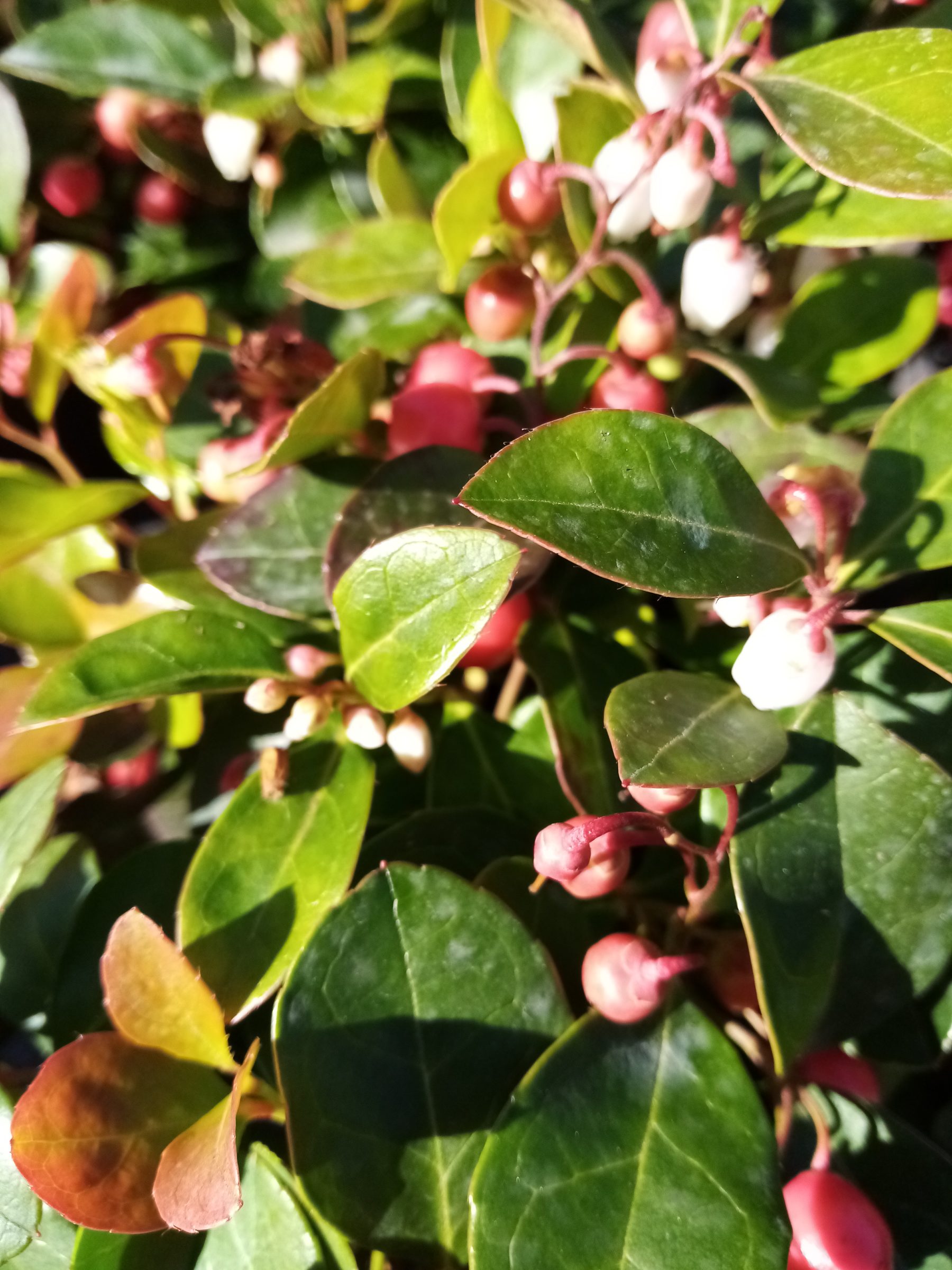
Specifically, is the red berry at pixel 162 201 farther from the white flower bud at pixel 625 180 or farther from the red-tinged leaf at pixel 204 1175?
the red-tinged leaf at pixel 204 1175

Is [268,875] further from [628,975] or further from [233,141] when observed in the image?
[233,141]

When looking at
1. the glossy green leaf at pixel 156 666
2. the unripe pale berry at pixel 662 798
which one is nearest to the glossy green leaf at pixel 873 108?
the unripe pale berry at pixel 662 798

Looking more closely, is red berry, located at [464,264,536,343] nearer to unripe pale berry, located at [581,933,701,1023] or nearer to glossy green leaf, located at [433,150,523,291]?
glossy green leaf, located at [433,150,523,291]

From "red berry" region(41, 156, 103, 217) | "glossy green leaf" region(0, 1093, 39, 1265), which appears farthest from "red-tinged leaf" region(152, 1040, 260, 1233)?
"red berry" region(41, 156, 103, 217)

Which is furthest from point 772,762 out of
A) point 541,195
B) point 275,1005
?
point 541,195

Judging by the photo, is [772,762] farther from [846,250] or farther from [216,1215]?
[846,250]

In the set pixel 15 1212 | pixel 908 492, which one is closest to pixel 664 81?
pixel 908 492

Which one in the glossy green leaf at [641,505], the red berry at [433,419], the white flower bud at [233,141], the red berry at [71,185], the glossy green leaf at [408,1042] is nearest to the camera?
the glossy green leaf at [641,505]
